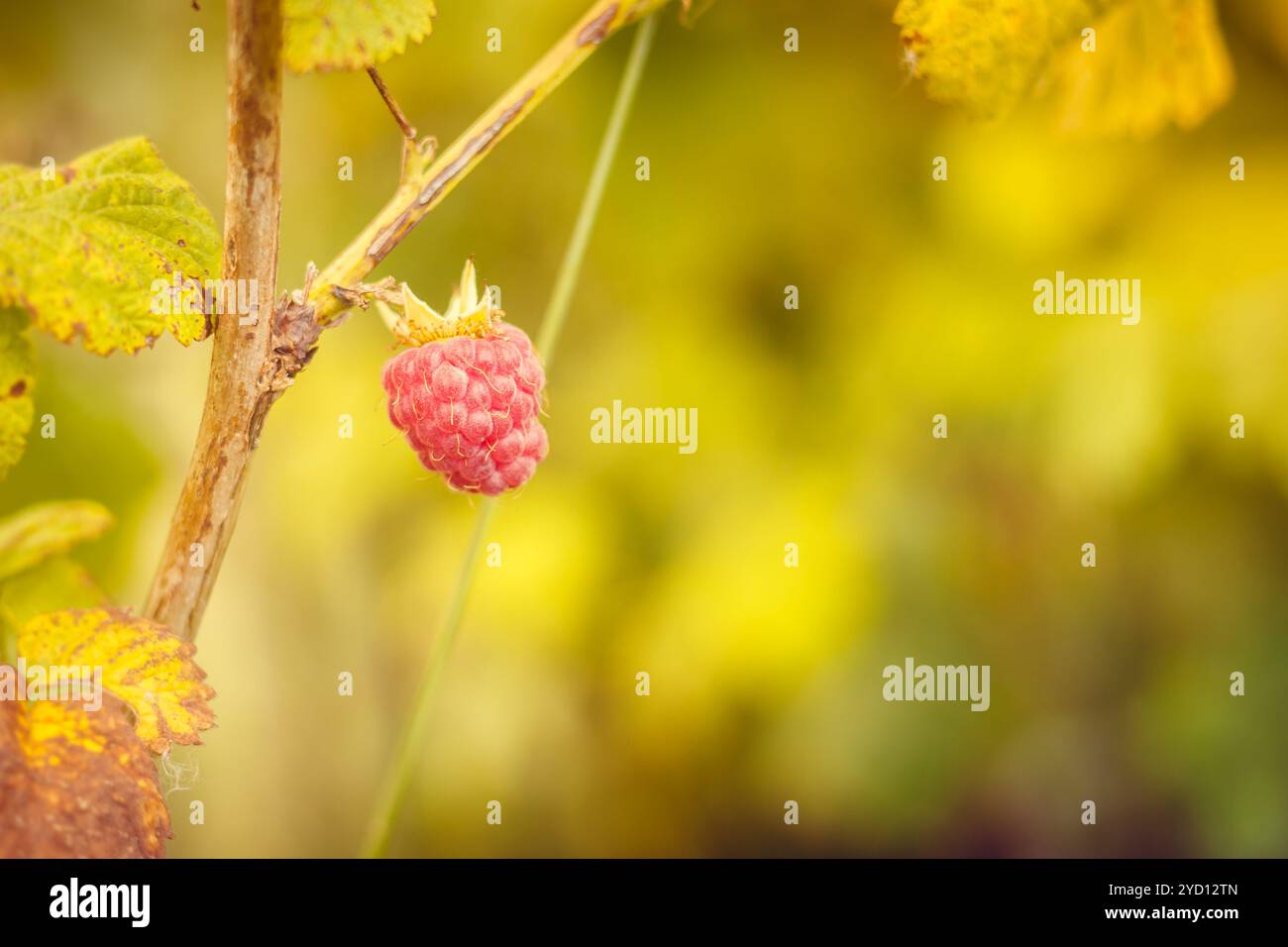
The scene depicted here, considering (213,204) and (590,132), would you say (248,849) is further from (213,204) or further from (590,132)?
(590,132)

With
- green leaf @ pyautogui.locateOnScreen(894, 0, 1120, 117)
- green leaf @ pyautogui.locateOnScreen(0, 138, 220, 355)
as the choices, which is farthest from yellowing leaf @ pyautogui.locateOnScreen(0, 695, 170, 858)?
green leaf @ pyautogui.locateOnScreen(894, 0, 1120, 117)

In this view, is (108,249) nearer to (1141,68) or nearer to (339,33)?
(339,33)

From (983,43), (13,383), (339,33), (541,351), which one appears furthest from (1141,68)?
(13,383)

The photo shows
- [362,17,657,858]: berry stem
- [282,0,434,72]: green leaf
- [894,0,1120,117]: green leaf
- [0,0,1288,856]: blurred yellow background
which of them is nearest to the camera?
[282,0,434,72]: green leaf

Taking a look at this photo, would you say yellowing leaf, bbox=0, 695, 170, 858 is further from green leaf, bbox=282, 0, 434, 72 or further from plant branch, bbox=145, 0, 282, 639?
green leaf, bbox=282, 0, 434, 72

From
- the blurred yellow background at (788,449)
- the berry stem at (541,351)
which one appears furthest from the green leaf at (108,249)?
the blurred yellow background at (788,449)

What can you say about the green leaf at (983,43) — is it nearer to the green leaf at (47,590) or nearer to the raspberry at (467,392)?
the raspberry at (467,392)

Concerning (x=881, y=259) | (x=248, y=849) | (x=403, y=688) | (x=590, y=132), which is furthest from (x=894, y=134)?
(x=248, y=849)
